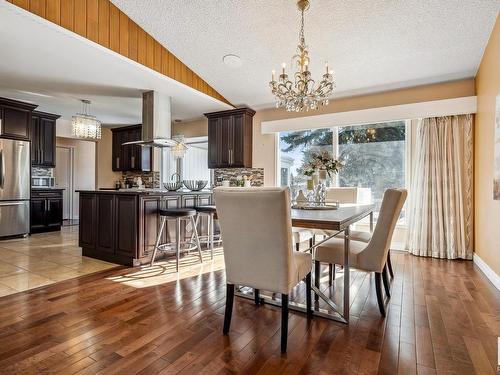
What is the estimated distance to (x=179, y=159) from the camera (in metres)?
6.50

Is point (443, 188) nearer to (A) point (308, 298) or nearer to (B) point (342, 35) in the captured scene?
(B) point (342, 35)

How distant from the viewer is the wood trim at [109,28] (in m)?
2.56

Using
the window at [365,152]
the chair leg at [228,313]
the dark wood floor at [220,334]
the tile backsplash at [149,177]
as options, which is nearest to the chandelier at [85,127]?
the tile backsplash at [149,177]

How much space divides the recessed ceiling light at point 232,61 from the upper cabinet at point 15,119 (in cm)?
377

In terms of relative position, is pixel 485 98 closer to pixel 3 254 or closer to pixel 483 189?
pixel 483 189

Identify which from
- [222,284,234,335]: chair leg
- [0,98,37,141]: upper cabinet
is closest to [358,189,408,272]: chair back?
[222,284,234,335]: chair leg

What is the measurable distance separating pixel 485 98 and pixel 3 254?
6502 mm

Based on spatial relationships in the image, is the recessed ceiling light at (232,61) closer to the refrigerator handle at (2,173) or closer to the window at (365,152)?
the window at (365,152)

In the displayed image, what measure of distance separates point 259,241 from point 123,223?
8.03 ft

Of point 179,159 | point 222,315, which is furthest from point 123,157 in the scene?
point 222,315

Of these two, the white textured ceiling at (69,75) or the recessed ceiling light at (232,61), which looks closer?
the white textured ceiling at (69,75)

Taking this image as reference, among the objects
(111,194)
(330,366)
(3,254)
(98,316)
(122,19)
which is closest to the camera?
(330,366)

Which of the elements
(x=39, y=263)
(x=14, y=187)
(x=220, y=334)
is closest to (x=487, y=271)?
(x=220, y=334)

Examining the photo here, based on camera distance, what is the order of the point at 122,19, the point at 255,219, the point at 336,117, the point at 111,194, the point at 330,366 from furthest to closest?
the point at 336,117
the point at 111,194
the point at 122,19
the point at 255,219
the point at 330,366
